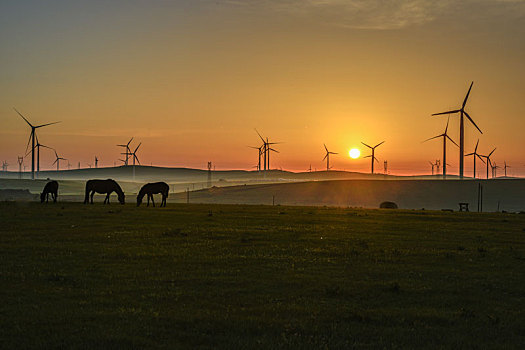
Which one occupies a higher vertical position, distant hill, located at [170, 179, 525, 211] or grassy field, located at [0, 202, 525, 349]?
distant hill, located at [170, 179, 525, 211]

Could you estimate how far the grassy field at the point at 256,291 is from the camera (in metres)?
10.6

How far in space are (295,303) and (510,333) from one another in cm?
469

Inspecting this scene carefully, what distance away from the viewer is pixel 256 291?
1445cm

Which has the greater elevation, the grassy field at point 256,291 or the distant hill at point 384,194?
the distant hill at point 384,194

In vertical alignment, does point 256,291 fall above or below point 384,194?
below

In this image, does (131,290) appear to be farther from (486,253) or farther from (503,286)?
(486,253)

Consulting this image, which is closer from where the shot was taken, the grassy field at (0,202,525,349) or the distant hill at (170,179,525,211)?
the grassy field at (0,202,525,349)

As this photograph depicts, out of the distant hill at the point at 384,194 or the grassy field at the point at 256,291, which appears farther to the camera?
the distant hill at the point at 384,194

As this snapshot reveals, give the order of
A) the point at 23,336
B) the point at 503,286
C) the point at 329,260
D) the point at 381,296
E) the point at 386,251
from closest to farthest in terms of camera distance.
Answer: the point at 23,336
the point at 381,296
the point at 503,286
the point at 329,260
the point at 386,251

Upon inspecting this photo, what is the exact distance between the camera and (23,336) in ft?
34.0

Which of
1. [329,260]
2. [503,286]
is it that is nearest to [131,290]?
[329,260]

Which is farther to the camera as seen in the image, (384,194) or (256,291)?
(384,194)

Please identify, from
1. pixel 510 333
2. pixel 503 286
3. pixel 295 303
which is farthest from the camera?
pixel 503 286

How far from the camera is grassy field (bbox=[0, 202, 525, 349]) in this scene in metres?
10.6
